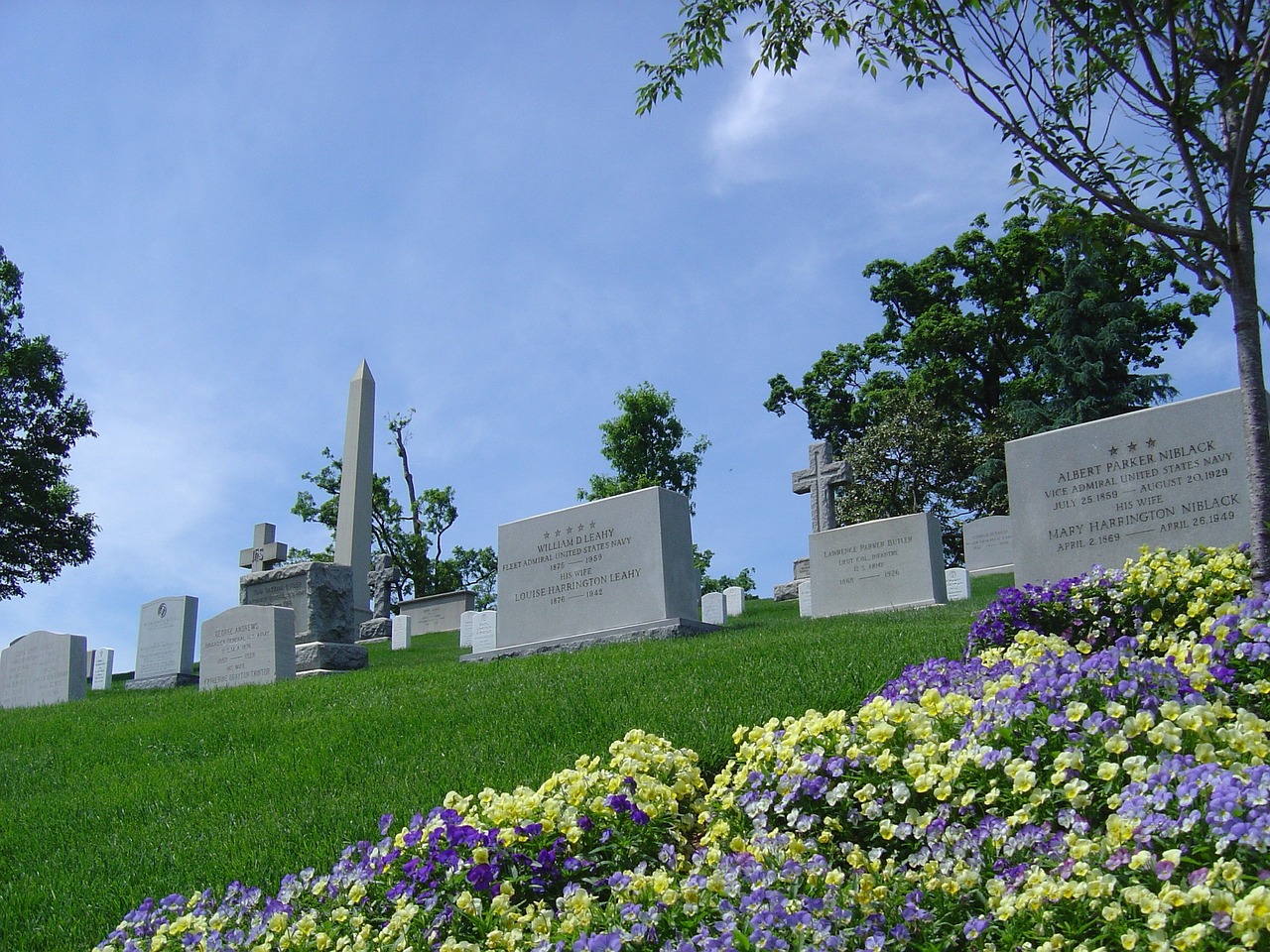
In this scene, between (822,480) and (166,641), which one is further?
(822,480)

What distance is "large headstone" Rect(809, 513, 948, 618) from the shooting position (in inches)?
548

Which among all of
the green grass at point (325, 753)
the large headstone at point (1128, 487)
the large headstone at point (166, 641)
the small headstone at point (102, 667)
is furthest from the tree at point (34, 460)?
the large headstone at point (1128, 487)

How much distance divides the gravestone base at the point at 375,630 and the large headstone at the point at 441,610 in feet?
4.04

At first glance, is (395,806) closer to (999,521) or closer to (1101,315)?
(999,521)

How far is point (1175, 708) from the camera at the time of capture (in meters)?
3.35

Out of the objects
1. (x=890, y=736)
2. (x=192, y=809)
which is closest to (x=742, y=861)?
(x=890, y=736)

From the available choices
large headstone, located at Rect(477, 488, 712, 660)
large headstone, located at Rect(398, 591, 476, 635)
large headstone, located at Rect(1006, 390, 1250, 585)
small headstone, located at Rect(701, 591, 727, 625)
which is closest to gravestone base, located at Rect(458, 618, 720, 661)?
large headstone, located at Rect(477, 488, 712, 660)

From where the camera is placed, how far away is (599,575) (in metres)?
11.9

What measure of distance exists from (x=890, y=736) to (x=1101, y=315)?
27.9 meters

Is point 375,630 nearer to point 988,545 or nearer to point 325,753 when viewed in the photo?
Result: point 988,545

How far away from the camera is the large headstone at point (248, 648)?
513 inches

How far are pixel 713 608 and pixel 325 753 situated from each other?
35.2 feet

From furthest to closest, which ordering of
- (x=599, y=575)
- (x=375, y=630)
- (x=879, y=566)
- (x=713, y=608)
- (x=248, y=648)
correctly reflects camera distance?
(x=375, y=630) < (x=713, y=608) < (x=879, y=566) < (x=248, y=648) < (x=599, y=575)

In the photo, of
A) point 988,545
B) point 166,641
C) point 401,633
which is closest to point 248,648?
point 166,641
